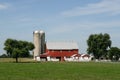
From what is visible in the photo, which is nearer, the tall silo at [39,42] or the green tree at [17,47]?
the green tree at [17,47]

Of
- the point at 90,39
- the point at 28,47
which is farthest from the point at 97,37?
the point at 28,47

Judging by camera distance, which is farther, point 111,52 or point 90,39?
point 90,39

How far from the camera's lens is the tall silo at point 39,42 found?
153875 mm

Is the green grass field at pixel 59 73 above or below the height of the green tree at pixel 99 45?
below

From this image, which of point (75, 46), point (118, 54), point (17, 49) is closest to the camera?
point (17, 49)

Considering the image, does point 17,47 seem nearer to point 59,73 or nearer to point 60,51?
point 60,51

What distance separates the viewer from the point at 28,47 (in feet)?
398

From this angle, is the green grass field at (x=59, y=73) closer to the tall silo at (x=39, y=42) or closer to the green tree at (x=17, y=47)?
the green tree at (x=17, y=47)

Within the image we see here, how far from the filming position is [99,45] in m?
148

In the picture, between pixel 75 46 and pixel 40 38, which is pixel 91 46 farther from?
pixel 40 38

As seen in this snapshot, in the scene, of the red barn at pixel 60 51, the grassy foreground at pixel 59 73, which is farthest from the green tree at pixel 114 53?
the grassy foreground at pixel 59 73

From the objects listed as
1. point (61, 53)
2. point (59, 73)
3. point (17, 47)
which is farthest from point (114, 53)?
point (59, 73)

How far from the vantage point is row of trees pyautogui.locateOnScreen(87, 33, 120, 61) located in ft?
474

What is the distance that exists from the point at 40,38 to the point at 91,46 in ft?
79.2
